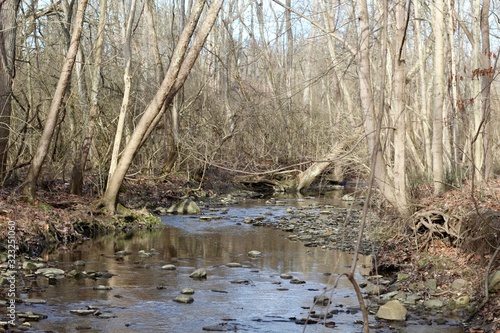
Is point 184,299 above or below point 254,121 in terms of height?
below

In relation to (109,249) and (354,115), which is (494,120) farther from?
(109,249)

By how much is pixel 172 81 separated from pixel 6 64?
11.0 feet

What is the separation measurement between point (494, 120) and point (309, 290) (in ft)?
42.3

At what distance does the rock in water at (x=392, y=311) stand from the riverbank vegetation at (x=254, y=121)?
3.78 ft

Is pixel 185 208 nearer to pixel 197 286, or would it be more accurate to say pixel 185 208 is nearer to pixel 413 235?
pixel 413 235

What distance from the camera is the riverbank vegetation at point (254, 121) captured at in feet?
31.0

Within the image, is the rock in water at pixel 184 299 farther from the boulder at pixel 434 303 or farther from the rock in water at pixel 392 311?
the boulder at pixel 434 303

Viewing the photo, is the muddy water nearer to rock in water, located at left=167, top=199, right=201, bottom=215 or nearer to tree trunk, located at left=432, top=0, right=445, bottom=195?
tree trunk, located at left=432, top=0, right=445, bottom=195

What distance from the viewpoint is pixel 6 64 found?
43.2 feet

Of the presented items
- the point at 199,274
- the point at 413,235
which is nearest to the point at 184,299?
the point at 199,274

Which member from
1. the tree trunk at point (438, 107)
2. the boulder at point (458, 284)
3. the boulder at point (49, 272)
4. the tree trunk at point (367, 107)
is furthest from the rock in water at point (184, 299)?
the tree trunk at point (438, 107)

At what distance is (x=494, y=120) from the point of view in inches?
766

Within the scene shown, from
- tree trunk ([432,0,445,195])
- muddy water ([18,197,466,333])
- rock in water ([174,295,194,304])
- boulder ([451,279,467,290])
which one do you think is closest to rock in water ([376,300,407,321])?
muddy water ([18,197,466,333])

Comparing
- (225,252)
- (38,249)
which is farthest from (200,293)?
(38,249)
